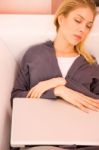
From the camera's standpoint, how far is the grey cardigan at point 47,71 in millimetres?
1365

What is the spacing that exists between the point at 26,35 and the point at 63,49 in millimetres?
170

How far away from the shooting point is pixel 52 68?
1.37m

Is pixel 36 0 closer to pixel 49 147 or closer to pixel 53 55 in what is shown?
pixel 53 55

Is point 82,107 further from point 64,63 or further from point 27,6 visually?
point 27,6

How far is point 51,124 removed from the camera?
3.66 ft

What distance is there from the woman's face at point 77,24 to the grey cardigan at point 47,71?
3.7 inches

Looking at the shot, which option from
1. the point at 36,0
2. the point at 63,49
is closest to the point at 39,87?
the point at 63,49

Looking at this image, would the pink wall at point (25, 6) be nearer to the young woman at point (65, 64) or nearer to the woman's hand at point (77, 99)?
the young woman at point (65, 64)

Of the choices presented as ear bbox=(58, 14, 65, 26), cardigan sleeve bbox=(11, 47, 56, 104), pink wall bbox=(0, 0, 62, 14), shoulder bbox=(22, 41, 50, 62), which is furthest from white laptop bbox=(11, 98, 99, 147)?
pink wall bbox=(0, 0, 62, 14)

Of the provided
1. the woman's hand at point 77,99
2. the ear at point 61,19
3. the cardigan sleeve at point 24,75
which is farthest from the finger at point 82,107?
the ear at point 61,19

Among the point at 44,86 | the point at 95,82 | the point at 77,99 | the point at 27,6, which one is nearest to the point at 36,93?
the point at 44,86

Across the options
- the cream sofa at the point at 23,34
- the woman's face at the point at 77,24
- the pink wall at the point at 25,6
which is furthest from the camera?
the pink wall at the point at 25,6

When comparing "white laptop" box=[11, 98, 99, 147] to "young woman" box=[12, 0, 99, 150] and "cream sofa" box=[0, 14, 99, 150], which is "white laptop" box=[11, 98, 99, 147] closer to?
"young woman" box=[12, 0, 99, 150]

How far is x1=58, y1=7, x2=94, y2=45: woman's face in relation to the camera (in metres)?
1.32
